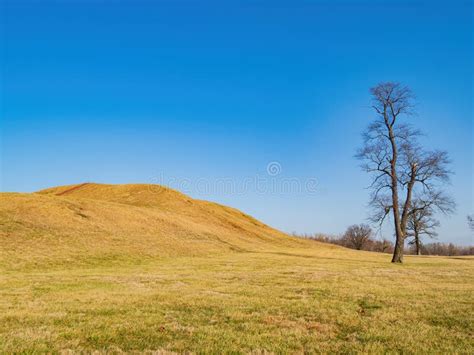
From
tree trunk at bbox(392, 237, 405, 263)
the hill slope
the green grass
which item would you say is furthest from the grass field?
tree trunk at bbox(392, 237, 405, 263)

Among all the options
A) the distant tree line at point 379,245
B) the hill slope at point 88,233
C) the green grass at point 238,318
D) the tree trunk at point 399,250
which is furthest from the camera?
the distant tree line at point 379,245

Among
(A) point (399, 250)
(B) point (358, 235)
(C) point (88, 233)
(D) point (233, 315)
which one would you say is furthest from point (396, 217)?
(B) point (358, 235)

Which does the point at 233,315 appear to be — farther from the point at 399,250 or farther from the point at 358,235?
the point at 358,235

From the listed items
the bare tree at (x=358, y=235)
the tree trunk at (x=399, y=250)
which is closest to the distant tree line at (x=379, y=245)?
the bare tree at (x=358, y=235)

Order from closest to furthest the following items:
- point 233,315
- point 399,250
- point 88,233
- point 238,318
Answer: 1. point 238,318
2. point 233,315
3. point 399,250
4. point 88,233

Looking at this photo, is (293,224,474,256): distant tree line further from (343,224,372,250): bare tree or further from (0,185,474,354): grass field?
(0,185,474,354): grass field

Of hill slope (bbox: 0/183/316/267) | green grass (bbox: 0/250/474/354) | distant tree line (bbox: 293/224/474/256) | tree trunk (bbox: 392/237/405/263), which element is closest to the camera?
green grass (bbox: 0/250/474/354)

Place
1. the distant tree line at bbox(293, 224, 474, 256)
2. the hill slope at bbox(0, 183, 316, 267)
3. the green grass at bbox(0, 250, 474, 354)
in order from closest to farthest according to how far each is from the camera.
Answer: the green grass at bbox(0, 250, 474, 354) → the hill slope at bbox(0, 183, 316, 267) → the distant tree line at bbox(293, 224, 474, 256)

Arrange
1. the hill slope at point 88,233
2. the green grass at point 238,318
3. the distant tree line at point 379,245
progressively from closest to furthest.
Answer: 1. the green grass at point 238,318
2. the hill slope at point 88,233
3. the distant tree line at point 379,245

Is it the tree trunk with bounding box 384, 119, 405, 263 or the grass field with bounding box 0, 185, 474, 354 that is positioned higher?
the tree trunk with bounding box 384, 119, 405, 263

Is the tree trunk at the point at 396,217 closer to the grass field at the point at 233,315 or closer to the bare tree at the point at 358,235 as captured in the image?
the grass field at the point at 233,315

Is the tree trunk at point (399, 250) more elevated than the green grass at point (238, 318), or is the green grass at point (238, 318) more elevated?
the tree trunk at point (399, 250)

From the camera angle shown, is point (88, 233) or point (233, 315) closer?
point (233, 315)

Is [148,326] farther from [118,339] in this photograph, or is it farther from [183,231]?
[183,231]
